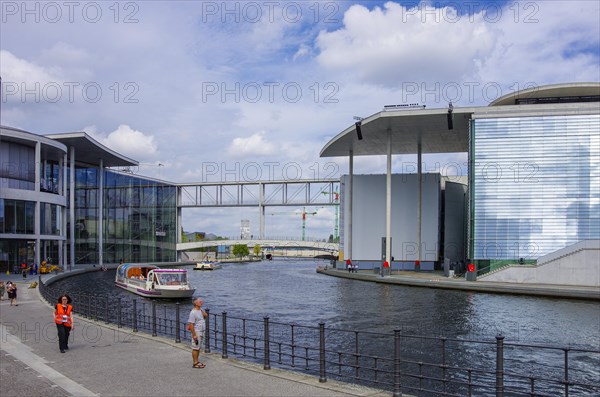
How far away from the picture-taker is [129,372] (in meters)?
12.9

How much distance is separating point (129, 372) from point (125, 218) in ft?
287

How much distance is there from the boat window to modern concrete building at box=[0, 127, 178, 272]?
2111 centimetres

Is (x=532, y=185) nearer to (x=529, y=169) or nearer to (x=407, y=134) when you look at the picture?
(x=529, y=169)

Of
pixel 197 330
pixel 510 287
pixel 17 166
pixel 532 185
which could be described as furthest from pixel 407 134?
pixel 197 330

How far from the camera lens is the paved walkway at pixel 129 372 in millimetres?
11211

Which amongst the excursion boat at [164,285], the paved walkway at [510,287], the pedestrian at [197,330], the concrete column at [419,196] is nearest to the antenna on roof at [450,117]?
the concrete column at [419,196]

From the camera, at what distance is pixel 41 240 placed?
213 feet

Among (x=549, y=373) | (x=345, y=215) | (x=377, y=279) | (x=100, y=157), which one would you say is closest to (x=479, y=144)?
(x=377, y=279)

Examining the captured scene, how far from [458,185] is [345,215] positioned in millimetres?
18698

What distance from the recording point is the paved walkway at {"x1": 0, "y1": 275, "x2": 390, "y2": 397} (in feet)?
36.8

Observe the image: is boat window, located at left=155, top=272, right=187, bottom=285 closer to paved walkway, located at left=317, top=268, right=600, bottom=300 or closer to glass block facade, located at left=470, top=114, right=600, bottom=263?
paved walkway, located at left=317, top=268, right=600, bottom=300

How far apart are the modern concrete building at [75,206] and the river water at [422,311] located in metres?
12.0

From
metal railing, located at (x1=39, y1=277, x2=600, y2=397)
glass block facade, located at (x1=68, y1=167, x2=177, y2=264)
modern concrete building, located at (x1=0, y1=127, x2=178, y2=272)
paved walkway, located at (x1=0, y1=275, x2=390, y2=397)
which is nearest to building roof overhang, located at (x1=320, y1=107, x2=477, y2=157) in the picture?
modern concrete building, located at (x1=0, y1=127, x2=178, y2=272)

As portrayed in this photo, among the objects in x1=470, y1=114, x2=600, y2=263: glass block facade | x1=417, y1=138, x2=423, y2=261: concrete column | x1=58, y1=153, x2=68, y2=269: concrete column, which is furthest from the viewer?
x1=417, y1=138, x2=423, y2=261: concrete column
